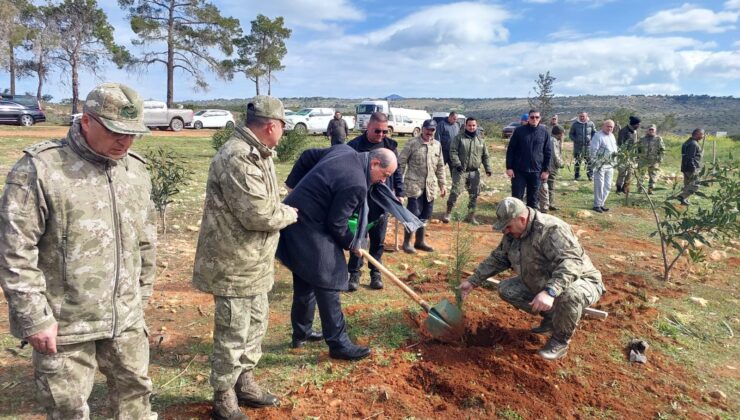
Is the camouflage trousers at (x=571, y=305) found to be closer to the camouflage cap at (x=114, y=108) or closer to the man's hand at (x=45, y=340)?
the camouflage cap at (x=114, y=108)

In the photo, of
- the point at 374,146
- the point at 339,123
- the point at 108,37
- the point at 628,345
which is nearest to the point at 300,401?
the point at 628,345

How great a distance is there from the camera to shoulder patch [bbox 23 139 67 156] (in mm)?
1962

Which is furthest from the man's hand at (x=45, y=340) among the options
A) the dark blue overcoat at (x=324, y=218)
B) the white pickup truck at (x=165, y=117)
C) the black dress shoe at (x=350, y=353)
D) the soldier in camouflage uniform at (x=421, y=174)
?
the white pickup truck at (x=165, y=117)

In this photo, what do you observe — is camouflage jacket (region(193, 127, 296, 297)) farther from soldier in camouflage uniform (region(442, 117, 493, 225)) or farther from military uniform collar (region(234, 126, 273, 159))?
soldier in camouflage uniform (region(442, 117, 493, 225))

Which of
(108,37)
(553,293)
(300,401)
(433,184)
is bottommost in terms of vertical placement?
(300,401)

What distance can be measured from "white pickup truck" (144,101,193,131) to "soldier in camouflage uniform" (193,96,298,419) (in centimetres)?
2205

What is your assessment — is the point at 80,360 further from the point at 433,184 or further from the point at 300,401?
the point at 433,184

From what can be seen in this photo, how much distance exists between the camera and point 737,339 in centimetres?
432

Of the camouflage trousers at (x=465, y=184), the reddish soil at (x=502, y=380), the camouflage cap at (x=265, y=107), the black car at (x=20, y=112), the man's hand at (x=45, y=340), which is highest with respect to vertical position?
the black car at (x=20, y=112)

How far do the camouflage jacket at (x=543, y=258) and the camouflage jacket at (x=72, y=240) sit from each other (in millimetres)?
2750

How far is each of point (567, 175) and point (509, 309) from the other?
34.0ft

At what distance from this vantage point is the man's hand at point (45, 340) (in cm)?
195

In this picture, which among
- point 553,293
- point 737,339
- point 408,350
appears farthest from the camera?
point 737,339

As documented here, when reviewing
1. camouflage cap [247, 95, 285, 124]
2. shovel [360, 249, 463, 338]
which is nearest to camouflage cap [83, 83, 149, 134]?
camouflage cap [247, 95, 285, 124]
